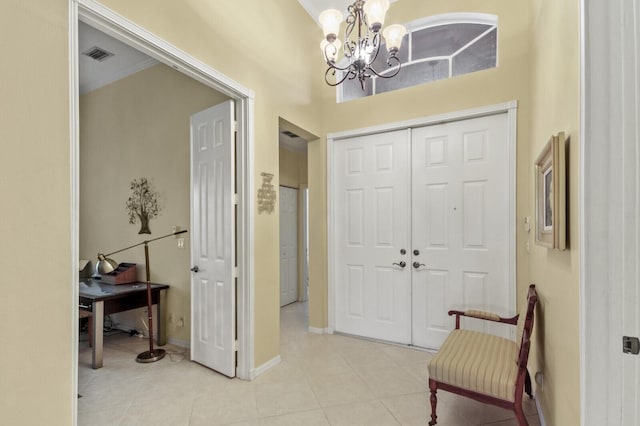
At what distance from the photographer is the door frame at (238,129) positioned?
4.82 ft

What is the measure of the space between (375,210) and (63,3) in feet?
9.70

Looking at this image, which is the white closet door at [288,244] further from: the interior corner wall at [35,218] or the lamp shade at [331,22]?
the interior corner wall at [35,218]

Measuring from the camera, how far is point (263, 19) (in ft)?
9.45

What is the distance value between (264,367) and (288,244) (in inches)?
115

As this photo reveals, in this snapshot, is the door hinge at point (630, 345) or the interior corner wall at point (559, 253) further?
the interior corner wall at point (559, 253)

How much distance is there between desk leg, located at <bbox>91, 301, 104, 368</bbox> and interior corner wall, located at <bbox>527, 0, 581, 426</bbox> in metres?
3.63

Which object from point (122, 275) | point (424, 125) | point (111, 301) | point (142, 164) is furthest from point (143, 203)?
point (424, 125)

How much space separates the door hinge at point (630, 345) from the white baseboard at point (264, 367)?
2.47 m

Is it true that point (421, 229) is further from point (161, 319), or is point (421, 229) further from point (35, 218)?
point (161, 319)

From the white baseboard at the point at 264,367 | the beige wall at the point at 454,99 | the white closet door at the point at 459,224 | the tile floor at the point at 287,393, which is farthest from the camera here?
the white closet door at the point at 459,224

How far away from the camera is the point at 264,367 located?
2.76 metres

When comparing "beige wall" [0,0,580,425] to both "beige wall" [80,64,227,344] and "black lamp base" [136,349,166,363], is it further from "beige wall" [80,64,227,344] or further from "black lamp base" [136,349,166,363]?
"black lamp base" [136,349,166,363]

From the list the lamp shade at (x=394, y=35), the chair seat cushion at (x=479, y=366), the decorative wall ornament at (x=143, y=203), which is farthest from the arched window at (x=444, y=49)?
the decorative wall ornament at (x=143, y=203)

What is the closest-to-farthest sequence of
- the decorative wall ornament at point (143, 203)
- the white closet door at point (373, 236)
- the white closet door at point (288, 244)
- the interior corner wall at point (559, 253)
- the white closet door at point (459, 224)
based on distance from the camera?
the interior corner wall at point (559, 253) < the white closet door at point (459, 224) < the white closet door at point (373, 236) < the decorative wall ornament at point (143, 203) < the white closet door at point (288, 244)
